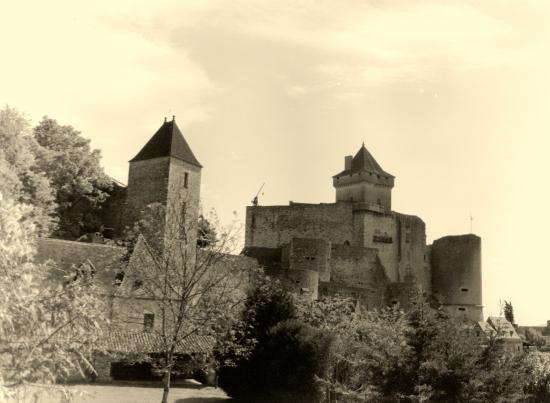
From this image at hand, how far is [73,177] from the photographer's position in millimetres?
41094

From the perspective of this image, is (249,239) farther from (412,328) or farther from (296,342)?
(412,328)

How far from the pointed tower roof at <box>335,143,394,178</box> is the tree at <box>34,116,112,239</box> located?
2490 centimetres

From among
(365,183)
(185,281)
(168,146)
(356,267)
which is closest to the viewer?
(185,281)

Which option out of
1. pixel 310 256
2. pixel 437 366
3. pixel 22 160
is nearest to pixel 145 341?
pixel 22 160

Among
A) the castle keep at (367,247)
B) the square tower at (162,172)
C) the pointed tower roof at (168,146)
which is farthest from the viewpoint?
the castle keep at (367,247)

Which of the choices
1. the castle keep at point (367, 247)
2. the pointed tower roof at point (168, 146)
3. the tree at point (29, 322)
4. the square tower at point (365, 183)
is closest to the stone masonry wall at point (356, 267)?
the castle keep at point (367, 247)

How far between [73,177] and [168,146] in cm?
668

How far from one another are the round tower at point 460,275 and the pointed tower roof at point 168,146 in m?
Result: 27.7

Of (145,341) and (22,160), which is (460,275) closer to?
(145,341)

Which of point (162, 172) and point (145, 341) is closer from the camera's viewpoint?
point (145, 341)

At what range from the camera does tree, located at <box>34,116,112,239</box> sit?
4056 centimetres

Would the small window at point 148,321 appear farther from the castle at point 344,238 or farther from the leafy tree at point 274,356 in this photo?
the castle at point 344,238

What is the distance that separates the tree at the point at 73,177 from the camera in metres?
40.6

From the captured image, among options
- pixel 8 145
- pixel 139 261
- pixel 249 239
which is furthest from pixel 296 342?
pixel 249 239
